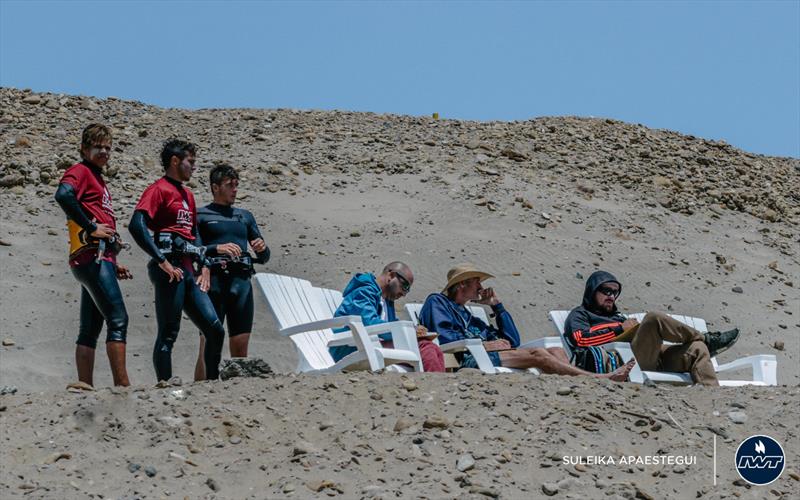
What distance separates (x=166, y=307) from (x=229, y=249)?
2.55ft

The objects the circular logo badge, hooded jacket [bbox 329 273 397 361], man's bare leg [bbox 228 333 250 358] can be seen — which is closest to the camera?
the circular logo badge

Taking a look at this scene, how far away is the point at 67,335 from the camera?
531 inches

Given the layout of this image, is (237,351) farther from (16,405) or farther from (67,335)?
(67,335)

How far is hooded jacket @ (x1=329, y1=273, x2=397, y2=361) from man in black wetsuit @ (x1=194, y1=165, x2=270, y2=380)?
27.5 inches

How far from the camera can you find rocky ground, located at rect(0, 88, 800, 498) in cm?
705

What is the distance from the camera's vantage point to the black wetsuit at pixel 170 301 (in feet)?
26.3

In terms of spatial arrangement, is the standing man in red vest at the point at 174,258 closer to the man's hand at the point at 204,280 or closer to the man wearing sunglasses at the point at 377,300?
the man's hand at the point at 204,280

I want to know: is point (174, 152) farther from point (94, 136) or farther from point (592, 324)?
point (592, 324)

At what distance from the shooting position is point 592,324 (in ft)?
32.2

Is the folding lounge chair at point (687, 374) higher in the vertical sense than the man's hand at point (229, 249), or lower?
lower

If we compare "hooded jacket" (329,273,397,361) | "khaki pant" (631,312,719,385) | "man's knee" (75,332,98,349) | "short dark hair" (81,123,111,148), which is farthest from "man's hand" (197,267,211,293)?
"khaki pant" (631,312,719,385)

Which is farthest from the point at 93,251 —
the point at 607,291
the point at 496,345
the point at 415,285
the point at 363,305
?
the point at 415,285

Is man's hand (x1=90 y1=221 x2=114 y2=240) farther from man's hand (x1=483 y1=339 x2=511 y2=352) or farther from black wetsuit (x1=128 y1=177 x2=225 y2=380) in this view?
man's hand (x1=483 y1=339 x2=511 y2=352)

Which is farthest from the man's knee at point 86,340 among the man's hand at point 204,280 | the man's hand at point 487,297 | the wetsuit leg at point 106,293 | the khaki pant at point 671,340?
the khaki pant at point 671,340
